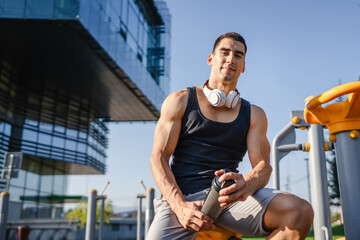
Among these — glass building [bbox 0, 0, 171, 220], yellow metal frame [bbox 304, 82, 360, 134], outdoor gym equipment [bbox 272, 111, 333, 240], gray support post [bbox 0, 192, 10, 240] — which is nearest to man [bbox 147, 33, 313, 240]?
yellow metal frame [bbox 304, 82, 360, 134]

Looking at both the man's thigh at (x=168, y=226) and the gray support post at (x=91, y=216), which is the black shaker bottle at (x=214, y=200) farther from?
the gray support post at (x=91, y=216)

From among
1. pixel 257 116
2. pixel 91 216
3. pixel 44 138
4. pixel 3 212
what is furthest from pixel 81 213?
pixel 257 116

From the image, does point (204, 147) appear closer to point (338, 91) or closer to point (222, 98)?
point (222, 98)

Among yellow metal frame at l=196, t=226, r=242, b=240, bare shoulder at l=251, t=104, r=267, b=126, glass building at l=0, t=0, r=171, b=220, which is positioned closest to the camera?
yellow metal frame at l=196, t=226, r=242, b=240

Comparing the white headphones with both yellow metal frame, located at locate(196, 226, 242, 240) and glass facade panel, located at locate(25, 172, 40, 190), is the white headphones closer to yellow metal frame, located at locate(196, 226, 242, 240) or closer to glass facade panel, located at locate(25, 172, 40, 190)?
yellow metal frame, located at locate(196, 226, 242, 240)

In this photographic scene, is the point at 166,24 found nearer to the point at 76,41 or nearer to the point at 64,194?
the point at 76,41

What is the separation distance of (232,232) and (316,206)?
1.36m

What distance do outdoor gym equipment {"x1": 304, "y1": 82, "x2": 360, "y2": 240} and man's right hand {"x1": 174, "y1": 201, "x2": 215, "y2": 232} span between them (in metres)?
0.84

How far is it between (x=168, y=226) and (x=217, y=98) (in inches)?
31.1

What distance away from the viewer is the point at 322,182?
3.20 metres

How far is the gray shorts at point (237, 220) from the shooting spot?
189 centimetres

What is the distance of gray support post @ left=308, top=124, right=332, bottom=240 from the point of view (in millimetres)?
3051

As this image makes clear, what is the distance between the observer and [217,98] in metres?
2.20

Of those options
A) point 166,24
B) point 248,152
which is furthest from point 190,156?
point 166,24
